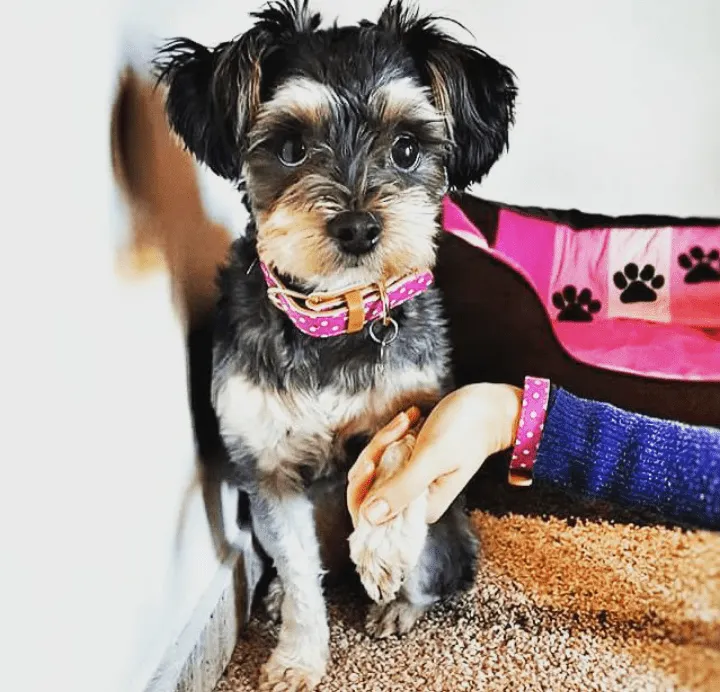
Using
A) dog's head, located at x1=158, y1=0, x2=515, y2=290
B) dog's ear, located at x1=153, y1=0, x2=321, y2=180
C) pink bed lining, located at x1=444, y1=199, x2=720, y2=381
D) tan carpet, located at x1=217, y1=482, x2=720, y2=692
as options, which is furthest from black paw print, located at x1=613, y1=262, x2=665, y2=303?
dog's ear, located at x1=153, y1=0, x2=321, y2=180

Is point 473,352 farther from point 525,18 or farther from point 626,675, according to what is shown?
point 525,18

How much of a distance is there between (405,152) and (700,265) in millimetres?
936

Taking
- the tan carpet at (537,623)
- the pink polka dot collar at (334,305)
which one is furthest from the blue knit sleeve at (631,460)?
the pink polka dot collar at (334,305)

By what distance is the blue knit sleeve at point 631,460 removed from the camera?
3.56ft

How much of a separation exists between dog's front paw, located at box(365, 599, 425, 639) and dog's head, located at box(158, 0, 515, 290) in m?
0.56

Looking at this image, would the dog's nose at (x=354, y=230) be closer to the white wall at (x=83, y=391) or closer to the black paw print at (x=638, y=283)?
the white wall at (x=83, y=391)

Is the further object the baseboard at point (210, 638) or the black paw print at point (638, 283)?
the black paw print at point (638, 283)

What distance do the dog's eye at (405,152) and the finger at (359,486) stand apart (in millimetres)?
408

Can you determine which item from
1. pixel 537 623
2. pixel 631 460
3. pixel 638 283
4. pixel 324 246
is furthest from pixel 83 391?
pixel 638 283

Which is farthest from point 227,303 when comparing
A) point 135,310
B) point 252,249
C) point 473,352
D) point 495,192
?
point 495,192

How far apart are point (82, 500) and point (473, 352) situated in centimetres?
86

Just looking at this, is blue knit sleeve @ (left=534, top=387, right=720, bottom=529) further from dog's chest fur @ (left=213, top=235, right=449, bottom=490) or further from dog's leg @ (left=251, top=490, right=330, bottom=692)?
dog's leg @ (left=251, top=490, right=330, bottom=692)

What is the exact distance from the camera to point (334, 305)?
124cm

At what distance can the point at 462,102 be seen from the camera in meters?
1.28
